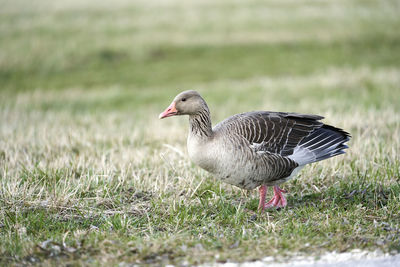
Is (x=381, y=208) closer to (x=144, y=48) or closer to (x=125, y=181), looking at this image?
(x=125, y=181)

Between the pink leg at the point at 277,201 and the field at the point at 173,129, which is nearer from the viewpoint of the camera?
the field at the point at 173,129

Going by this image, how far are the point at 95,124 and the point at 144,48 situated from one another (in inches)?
474

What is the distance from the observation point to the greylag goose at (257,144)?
5570 mm

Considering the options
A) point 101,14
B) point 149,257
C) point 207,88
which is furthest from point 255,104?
point 101,14

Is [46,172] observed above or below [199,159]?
below

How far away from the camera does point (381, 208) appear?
219 inches

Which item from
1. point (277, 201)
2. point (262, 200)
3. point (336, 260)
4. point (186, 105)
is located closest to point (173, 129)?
point (186, 105)

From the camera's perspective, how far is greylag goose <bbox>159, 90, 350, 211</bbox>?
219 inches

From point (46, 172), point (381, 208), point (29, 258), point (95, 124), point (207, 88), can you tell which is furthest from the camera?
point (207, 88)

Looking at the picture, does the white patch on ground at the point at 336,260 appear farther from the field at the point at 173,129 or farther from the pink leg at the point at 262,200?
the pink leg at the point at 262,200

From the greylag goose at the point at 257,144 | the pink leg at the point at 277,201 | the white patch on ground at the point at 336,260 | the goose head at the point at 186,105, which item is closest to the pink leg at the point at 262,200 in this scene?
the greylag goose at the point at 257,144

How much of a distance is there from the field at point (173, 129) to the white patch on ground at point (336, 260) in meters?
0.11

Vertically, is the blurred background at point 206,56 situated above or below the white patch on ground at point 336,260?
above

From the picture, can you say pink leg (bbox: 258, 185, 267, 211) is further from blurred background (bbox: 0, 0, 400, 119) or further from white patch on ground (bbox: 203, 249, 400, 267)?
blurred background (bbox: 0, 0, 400, 119)
